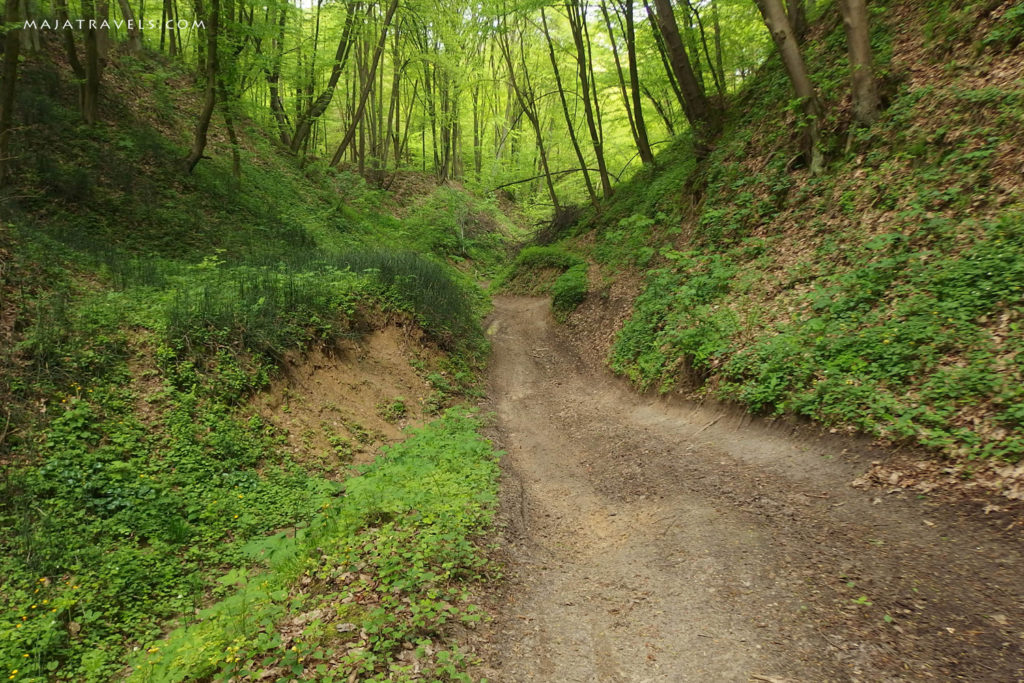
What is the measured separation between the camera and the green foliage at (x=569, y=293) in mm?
16250

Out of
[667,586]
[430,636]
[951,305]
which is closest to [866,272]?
[951,305]

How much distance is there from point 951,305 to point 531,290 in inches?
606

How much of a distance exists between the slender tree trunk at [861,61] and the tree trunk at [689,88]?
5418 mm

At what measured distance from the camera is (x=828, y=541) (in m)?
4.43

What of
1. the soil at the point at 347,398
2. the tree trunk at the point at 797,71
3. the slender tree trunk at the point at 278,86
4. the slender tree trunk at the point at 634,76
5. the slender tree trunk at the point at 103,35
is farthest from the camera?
the slender tree trunk at the point at 278,86

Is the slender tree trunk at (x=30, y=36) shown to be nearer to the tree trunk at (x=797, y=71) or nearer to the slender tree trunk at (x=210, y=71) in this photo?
the slender tree trunk at (x=210, y=71)

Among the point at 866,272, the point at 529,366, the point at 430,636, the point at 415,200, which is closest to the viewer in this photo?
the point at 430,636

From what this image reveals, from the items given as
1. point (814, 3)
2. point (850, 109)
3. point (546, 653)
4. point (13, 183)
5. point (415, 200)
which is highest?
point (814, 3)

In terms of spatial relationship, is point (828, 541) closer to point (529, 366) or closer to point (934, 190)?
point (934, 190)

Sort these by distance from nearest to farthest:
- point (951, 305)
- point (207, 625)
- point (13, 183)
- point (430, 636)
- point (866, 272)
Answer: point (430, 636)
point (207, 625)
point (951, 305)
point (866, 272)
point (13, 183)

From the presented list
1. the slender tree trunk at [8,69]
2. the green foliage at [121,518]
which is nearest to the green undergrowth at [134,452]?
the green foliage at [121,518]

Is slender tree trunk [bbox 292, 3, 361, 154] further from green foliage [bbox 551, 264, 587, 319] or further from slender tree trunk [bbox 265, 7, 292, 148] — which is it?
green foliage [bbox 551, 264, 587, 319]

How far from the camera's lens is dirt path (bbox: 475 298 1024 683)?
332 cm

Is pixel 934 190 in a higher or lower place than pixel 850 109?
lower
